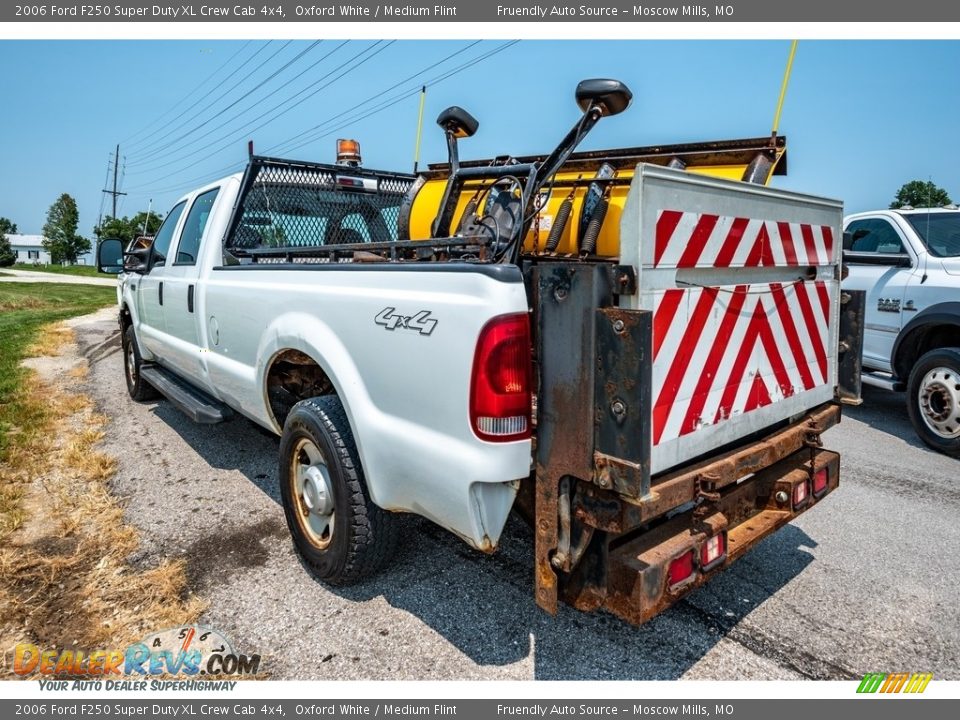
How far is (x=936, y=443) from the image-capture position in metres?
5.05

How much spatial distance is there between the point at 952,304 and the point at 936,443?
1.13 meters

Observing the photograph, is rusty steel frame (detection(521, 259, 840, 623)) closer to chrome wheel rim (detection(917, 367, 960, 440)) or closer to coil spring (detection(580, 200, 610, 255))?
coil spring (detection(580, 200, 610, 255))

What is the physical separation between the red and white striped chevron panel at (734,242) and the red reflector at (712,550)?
0.99 m

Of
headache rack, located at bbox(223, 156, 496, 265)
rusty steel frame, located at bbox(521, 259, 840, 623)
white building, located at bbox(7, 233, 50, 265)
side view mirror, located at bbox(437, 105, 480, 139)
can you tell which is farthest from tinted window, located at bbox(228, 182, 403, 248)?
white building, located at bbox(7, 233, 50, 265)

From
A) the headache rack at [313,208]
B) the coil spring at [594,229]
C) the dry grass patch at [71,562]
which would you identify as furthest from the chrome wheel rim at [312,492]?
the coil spring at [594,229]

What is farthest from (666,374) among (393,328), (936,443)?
(936,443)

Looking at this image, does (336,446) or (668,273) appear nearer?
(668,273)

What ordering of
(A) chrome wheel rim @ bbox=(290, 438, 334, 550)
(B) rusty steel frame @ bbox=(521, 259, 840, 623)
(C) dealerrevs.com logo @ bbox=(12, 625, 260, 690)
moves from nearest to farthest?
(B) rusty steel frame @ bbox=(521, 259, 840, 623), (C) dealerrevs.com logo @ bbox=(12, 625, 260, 690), (A) chrome wheel rim @ bbox=(290, 438, 334, 550)

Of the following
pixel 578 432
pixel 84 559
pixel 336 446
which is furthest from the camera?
pixel 84 559

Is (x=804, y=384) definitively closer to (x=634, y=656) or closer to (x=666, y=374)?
(x=666, y=374)

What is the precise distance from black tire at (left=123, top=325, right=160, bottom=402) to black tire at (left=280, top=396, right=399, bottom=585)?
156 inches

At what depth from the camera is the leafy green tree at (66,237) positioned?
76188 millimetres

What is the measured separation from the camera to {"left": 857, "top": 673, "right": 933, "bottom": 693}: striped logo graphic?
233cm

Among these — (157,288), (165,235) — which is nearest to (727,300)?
(157,288)
